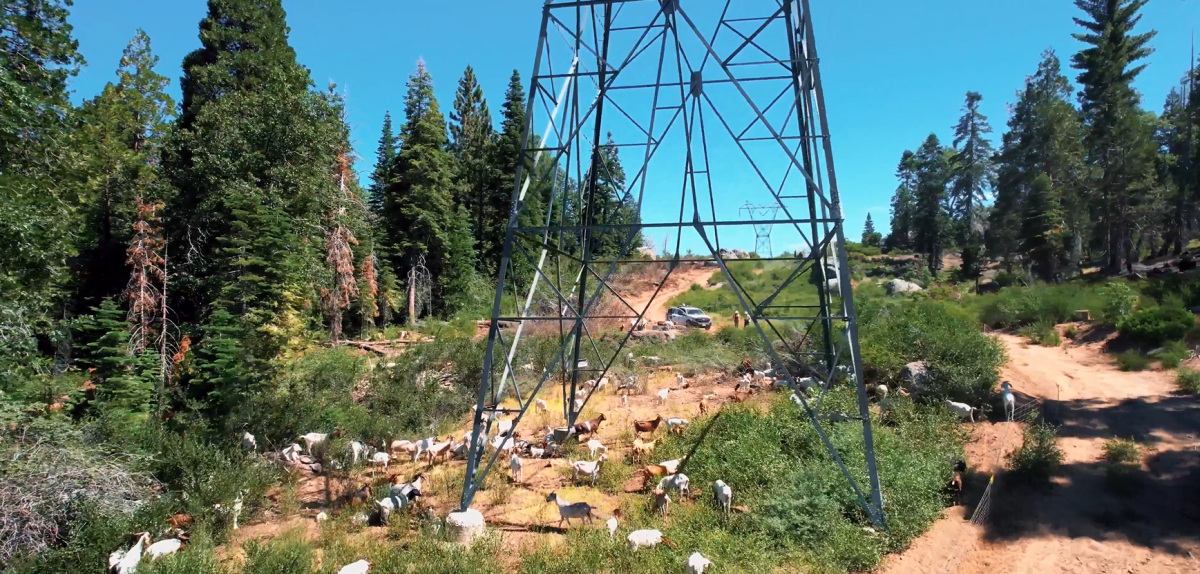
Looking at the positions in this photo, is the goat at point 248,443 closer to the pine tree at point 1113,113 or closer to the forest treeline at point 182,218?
the forest treeline at point 182,218

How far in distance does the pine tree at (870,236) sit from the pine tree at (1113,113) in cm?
3255

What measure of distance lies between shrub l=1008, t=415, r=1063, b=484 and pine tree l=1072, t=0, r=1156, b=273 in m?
24.6

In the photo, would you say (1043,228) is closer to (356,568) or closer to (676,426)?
(676,426)

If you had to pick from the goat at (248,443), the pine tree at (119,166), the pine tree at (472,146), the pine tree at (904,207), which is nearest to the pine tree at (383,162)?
the pine tree at (472,146)

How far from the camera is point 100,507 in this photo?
7.65m

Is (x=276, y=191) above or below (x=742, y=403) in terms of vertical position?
above

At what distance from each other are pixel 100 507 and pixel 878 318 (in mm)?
17898

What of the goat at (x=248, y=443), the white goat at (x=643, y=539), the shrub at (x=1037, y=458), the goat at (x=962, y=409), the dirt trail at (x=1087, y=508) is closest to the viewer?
the white goat at (x=643, y=539)

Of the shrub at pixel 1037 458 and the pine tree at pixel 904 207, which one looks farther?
the pine tree at pixel 904 207

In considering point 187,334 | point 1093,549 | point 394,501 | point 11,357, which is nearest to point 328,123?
point 187,334

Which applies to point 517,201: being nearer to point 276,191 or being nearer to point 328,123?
point 276,191

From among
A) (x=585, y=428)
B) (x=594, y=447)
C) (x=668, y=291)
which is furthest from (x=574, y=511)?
(x=668, y=291)

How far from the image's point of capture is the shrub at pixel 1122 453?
9.71 metres

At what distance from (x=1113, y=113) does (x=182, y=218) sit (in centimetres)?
3840
